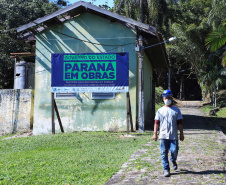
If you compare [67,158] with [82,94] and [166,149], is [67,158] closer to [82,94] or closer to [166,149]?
[166,149]

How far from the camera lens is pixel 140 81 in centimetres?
1170

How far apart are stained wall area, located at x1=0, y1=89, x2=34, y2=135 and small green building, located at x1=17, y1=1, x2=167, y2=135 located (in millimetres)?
1091

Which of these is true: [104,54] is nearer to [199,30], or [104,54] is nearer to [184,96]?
[199,30]

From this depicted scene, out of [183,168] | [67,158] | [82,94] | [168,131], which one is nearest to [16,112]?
[82,94]

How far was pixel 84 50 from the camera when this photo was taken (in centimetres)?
1277

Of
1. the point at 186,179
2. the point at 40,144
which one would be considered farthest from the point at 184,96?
the point at 186,179

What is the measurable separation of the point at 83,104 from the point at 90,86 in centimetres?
106

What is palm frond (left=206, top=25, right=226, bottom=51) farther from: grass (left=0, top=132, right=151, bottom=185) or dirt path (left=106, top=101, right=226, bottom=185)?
grass (left=0, top=132, right=151, bottom=185)

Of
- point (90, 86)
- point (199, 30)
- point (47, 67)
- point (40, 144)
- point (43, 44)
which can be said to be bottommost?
point (40, 144)

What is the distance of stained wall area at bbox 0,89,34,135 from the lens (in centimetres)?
1385

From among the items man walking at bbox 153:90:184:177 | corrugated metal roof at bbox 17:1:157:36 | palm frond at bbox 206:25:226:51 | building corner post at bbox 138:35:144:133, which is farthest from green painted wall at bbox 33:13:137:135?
man walking at bbox 153:90:184:177

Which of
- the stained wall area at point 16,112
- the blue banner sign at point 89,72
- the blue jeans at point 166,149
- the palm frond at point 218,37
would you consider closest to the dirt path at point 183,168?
the blue jeans at point 166,149

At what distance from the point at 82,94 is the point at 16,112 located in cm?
357

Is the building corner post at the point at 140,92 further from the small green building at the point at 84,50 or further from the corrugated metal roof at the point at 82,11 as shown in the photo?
the corrugated metal roof at the point at 82,11
